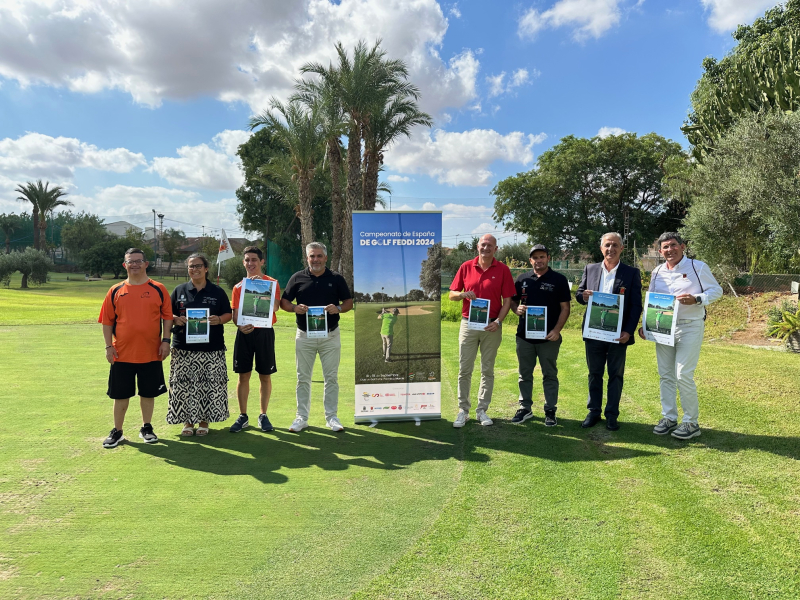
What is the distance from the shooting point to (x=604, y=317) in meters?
5.21

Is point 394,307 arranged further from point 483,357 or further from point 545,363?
point 545,363

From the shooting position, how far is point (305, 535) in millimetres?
3238

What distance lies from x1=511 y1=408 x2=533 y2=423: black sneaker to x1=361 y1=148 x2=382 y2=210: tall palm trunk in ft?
58.1

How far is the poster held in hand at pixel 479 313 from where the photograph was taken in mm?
5375

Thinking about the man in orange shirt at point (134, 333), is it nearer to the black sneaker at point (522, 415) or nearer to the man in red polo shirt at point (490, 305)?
the man in red polo shirt at point (490, 305)

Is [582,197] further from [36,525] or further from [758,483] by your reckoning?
[36,525]

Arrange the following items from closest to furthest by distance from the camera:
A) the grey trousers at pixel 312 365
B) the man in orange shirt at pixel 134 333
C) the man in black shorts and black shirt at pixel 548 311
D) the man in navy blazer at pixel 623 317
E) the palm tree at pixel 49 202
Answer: the man in orange shirt at pixel 134 333 → the man in navy blazer at pixel 623 317 → the grey trousers at pixel 312 365 → the man in black shorts and black shirt at pixel 548 311 → the palm tree at pixel 49 202

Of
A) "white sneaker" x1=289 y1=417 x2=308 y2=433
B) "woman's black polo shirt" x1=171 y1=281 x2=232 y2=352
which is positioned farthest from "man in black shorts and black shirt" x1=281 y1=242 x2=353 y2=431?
"woman's black polo shirt" x1=171 y1=281 x2=232 y2=352

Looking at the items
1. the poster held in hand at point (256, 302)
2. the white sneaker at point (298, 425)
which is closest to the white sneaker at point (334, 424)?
the white sneaker at point (298, 425)

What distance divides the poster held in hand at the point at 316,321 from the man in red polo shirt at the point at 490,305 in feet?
4.62

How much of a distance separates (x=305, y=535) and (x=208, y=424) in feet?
9.21

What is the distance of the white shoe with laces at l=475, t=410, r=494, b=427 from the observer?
5.57 m

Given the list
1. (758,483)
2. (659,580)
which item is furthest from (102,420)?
(758,483)

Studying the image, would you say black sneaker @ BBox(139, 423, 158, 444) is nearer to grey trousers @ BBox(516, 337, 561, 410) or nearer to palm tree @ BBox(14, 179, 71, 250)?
grey trousers @ BBox(516, 337, 561, 410)
